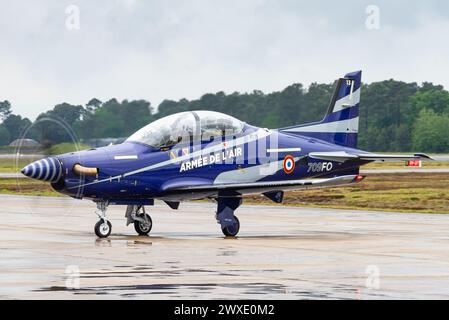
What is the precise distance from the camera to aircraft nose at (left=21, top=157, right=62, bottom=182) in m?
22.8

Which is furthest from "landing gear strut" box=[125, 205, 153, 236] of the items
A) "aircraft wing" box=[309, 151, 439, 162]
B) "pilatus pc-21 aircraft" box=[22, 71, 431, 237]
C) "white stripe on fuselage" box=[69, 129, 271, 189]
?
"aircraft wing" box=[309, 151, 439, 162]

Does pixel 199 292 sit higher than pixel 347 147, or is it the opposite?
pixel 347 147

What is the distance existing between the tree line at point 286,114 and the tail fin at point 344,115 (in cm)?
700

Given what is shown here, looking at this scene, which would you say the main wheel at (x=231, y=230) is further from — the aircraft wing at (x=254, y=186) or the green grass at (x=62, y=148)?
the green grass at (x=62, y=148)

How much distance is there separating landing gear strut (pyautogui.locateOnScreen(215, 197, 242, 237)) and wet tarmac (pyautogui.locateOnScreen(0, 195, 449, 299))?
321 mm

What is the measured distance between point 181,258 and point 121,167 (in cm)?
510

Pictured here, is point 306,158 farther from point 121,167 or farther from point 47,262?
point 47,262

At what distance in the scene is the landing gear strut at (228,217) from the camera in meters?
25.2

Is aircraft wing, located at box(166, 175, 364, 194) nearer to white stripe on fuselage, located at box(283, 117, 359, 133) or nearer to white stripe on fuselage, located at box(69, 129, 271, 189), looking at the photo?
white stripe on fuselage, located at box(69, 129, 271, 189)

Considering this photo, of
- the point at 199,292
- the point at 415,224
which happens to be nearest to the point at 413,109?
the point at 415,224

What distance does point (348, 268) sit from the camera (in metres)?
18.0

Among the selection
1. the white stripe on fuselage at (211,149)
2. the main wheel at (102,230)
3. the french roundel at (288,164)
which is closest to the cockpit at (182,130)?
the white stripe on fuselage at (211,149)
